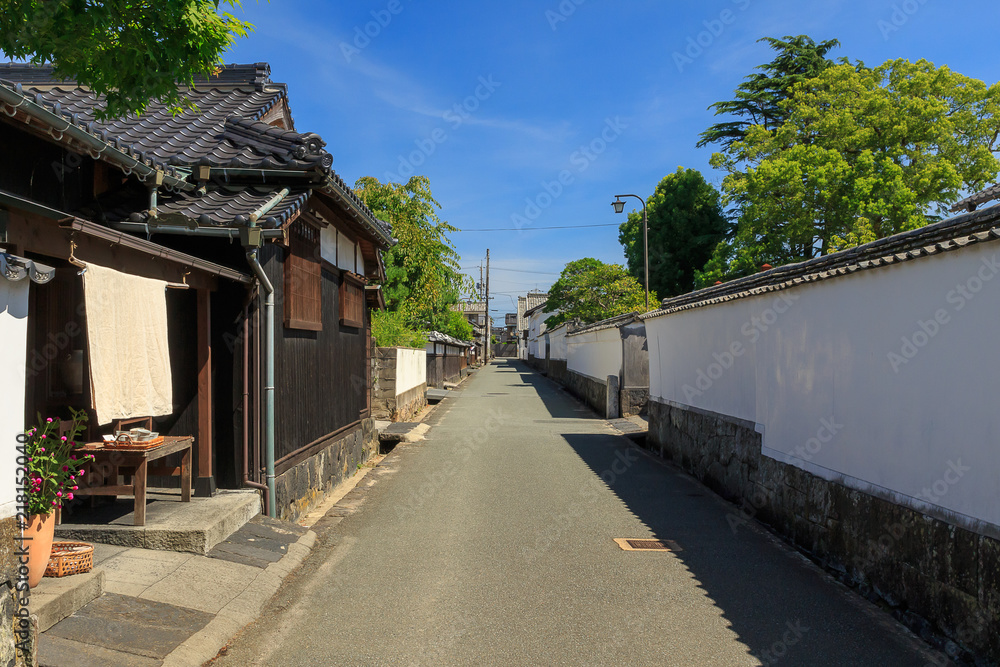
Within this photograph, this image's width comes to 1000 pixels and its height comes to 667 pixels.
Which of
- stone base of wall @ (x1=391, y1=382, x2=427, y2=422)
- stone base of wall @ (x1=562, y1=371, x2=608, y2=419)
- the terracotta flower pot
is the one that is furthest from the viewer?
stone base of wall @ (x1=562, y1=371, x2=608, y2=419)

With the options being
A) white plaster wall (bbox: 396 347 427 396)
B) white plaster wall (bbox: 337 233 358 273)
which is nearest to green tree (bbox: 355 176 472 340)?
white plaster wall (bbox: 396 347 427 396)

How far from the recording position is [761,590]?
6.05 metres

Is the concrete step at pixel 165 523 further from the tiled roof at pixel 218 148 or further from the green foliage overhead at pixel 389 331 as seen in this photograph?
the green foliage overhead at pixel 389 331

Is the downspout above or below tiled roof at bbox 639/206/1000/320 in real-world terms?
below

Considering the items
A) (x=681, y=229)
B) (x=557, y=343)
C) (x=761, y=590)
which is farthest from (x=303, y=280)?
(x=557, y=343)

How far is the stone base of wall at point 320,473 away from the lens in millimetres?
8359

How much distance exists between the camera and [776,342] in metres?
8.65

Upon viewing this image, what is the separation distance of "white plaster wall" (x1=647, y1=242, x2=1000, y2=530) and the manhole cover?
1.78 metres

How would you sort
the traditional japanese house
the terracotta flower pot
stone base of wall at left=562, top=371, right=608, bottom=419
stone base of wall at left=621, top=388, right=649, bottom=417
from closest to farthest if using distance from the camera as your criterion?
the terracotta flower pot
the traditional japanese house
stone base of wall at left=621, top=388, right=649, bottom=417
stone base of wall at left=562, top=371, right=608, bottom=419

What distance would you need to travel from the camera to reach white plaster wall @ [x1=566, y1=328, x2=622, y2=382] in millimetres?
23375

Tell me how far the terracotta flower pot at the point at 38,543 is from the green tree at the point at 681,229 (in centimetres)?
4194

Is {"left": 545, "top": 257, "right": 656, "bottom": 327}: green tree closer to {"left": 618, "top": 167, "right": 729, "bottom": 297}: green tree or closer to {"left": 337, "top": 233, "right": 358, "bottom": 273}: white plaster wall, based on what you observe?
{"left": 618, "top": 167, "right": 729, "bottom": 297}: green tree

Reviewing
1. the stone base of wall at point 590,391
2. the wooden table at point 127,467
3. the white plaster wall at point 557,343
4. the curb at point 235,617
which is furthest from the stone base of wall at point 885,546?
the white plaster wall at point 557,343

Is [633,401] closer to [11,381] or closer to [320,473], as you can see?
[320,473]
